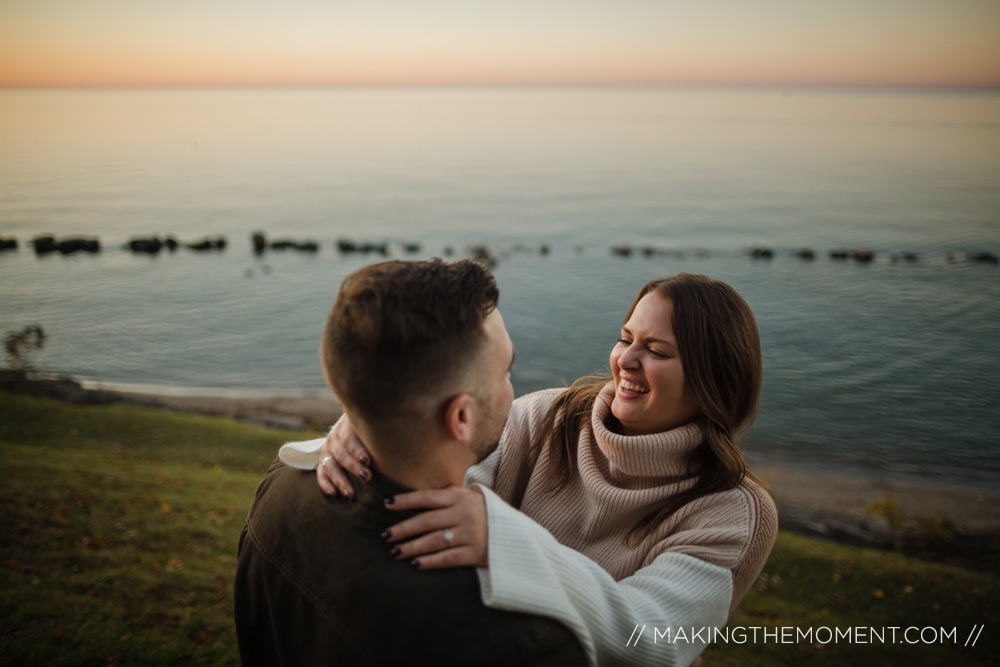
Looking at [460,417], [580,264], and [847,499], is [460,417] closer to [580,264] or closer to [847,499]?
[847,499]

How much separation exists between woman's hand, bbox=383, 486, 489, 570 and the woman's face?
1451 mm

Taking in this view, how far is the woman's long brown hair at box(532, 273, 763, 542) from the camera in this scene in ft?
9.57

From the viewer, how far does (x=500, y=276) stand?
45.4 metres

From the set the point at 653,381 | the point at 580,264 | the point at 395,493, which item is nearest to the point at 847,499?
the point at 653,381

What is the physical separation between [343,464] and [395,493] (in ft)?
0.79

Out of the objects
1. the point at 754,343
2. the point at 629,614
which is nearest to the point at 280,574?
the point at 629,614

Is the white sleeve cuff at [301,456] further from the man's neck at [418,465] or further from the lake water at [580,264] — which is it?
the lake water at [580,264]

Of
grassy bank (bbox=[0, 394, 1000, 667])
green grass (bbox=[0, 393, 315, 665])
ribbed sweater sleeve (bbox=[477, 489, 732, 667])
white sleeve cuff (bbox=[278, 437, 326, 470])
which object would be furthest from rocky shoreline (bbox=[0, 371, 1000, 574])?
white sleeve cuff (bbox=[278, 437, 326, 470])

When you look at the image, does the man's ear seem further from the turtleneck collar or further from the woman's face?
the woman's face

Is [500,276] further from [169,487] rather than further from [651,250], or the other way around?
[169,487]

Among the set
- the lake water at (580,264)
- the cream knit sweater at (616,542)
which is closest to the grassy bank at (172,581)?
the cream knit sweater at (616,542)

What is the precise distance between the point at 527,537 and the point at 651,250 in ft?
171

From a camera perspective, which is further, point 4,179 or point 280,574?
point 4,179

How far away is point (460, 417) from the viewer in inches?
78.4
